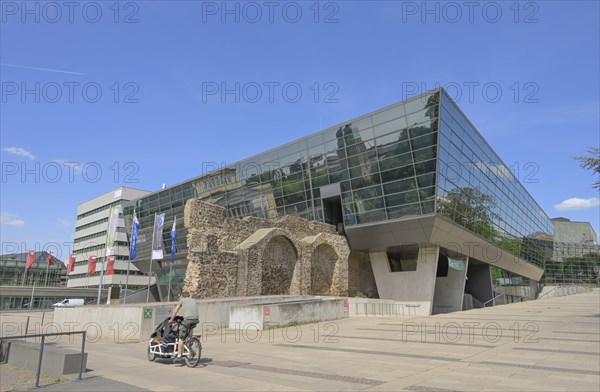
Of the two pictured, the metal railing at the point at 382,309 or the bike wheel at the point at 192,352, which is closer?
the bike wheel at the point at 192,352

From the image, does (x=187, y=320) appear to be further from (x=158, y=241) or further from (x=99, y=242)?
(x=99, y=242)

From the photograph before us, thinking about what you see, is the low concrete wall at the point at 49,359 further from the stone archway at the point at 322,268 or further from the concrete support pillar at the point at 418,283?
the concrete support pillar at the point at 418,283

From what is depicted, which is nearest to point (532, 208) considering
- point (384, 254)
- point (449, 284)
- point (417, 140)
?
point (449, 284)

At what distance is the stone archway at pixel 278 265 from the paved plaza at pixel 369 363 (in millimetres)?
12903

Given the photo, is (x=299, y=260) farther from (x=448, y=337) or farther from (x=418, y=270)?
(x=448, y=337)

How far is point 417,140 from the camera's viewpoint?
31.2m

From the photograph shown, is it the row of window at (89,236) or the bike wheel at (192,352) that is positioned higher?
the row of window at (89,236)

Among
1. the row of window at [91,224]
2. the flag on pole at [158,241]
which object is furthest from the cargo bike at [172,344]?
the row of window at [91,224]

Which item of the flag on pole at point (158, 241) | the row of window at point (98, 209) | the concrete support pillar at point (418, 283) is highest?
the row of window at point (98, 209)

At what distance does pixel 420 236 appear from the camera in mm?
32000

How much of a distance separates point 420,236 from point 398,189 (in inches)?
163

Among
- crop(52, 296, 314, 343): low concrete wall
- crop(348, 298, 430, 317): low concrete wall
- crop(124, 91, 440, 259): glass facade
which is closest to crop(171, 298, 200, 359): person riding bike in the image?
crop(52, 296, 314, 343): low concrete wall

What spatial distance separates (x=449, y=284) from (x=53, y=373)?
3690 centimetres

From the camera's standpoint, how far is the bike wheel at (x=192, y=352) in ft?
30.8
